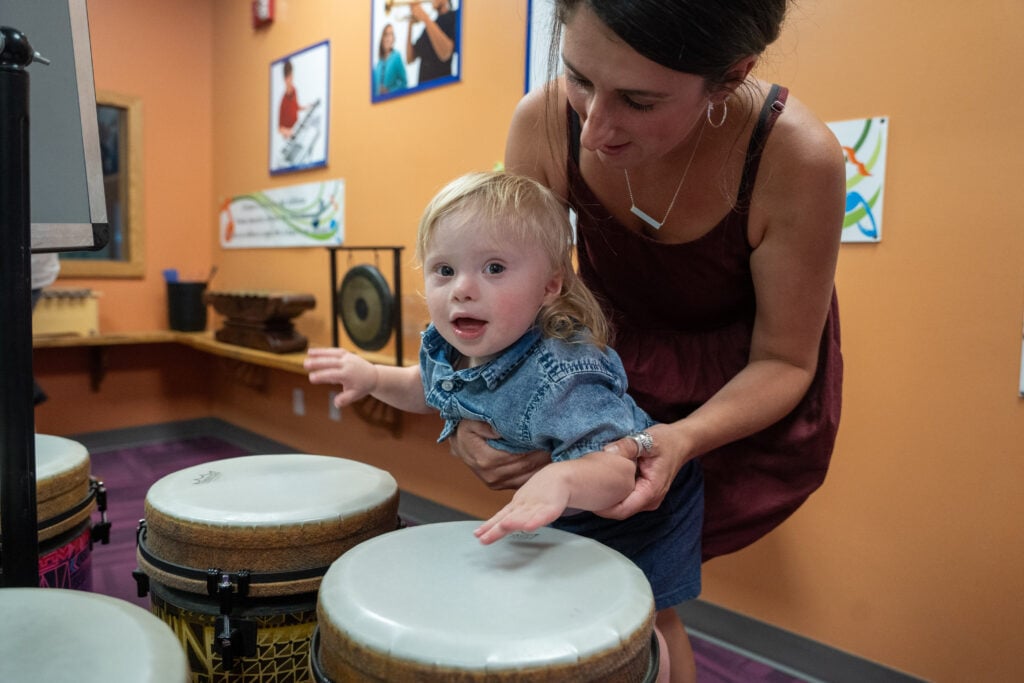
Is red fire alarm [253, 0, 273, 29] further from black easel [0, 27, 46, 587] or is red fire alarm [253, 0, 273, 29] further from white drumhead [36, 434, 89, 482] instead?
black easel [0, 27, 46, 587]

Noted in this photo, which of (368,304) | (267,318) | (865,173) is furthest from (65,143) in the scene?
(267,318)

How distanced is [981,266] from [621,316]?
2.95ft

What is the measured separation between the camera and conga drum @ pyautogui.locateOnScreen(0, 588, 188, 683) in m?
0.54

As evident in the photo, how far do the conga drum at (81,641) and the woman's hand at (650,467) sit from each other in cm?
50

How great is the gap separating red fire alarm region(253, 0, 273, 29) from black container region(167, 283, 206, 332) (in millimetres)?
1418

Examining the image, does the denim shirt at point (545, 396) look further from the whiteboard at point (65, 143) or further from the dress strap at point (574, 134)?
the whiteboard at point (65, 143)

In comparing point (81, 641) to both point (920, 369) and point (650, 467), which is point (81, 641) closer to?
point (650, 467)

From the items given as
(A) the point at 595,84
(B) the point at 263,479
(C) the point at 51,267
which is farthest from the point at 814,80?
(C) the point at 51,267

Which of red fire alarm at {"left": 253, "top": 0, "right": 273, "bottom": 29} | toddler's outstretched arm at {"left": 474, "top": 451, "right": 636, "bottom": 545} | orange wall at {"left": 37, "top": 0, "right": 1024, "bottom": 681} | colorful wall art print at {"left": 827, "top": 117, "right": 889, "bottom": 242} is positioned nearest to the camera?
toddler's outstretched arm at {"left": 474, "top": 451, "right": 636, "bottom": 545}

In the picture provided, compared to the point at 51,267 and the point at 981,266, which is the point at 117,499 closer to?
the point at 51,267

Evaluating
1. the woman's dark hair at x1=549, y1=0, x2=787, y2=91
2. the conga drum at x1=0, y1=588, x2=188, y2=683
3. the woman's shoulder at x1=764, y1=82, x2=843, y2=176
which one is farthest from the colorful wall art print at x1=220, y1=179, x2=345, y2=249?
the conga drum at x1=0, y1=588, x2=188, y2=683

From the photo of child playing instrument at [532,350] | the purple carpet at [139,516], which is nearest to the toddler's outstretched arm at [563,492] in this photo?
the photo of child playing instrument at [532,350]

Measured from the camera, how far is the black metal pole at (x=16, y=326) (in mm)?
638

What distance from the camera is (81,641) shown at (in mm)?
581
